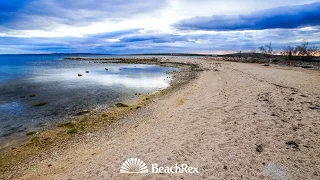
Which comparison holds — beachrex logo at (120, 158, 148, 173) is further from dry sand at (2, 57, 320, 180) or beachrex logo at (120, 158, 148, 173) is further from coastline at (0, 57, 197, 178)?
coastline at (0, 57, 197, 178)

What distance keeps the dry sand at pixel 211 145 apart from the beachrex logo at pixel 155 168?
0.21m

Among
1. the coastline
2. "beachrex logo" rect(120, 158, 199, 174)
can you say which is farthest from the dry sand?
the coastline

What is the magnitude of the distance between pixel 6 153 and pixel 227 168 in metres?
10.6

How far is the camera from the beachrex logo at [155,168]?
316 inches

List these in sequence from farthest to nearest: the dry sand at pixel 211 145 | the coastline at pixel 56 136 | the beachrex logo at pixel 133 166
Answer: the coastline at pixel 56 136 < the beachrex logo at pixel 133 166 < the dry sand at pixel 211 145

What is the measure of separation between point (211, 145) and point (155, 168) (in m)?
2.72

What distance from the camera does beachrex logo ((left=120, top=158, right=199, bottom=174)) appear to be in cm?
802

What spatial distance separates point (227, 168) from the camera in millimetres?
7953

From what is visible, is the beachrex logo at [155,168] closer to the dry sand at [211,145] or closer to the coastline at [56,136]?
the dry sand at [211,145]

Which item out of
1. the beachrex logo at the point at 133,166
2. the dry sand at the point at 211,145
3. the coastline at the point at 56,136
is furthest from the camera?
the coastline at the point at 56,136

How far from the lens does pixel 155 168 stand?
8328mm

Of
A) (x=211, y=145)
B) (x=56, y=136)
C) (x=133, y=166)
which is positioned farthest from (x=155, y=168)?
(x=56, y=136)

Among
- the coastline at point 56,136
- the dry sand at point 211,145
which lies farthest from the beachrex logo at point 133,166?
the coastline at point 56,136

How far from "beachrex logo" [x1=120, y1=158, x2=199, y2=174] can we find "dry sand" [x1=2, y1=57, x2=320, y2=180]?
21 cm
